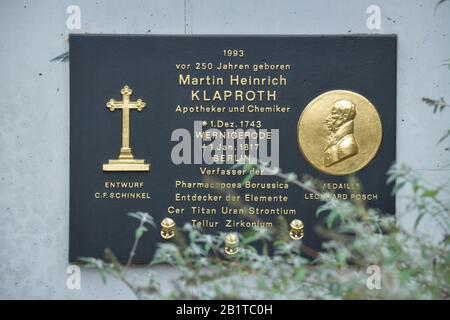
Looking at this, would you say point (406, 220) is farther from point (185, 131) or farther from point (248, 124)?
point (185, 131)

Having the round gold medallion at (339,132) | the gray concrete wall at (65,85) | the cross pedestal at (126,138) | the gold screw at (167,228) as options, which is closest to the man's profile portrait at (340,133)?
the round gold medallion at (339,132)

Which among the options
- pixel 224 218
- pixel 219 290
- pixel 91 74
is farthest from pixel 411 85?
pixel 219 290

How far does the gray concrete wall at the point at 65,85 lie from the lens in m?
6.73

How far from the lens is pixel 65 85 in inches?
268

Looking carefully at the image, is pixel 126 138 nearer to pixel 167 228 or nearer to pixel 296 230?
pixel 167 228

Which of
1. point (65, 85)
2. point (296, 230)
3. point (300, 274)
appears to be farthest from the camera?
point (65, 85)

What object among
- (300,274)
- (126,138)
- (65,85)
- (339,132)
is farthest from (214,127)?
(300,274)

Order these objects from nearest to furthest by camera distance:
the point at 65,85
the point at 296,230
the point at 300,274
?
the point at 300,274
the point at 296,230
the point at 65,85

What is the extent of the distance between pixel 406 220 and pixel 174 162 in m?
1.86

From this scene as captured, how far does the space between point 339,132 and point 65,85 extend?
2184 millimetres

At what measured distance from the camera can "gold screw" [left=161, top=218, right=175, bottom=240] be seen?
6.64 metres

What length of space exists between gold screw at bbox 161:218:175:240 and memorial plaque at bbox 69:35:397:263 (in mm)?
12

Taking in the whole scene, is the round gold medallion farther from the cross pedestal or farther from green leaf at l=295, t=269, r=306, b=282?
green leaf at l=295, t=269, r=306, b=282

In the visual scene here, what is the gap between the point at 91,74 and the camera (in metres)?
6.72
